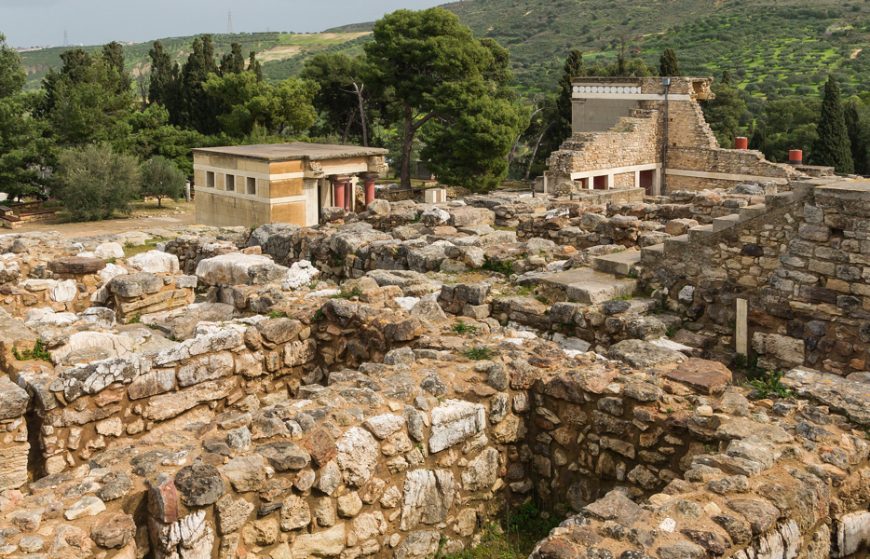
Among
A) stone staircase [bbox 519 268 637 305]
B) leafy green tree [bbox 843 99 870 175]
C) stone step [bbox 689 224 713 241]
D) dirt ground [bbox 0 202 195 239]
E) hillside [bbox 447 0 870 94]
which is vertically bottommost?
dirt ground [bbox 0 202 195 239]

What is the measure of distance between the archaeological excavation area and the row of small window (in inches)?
569

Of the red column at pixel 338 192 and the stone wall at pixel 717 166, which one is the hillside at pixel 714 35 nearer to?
the stone wall at pixel 717 166

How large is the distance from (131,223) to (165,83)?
1873cm

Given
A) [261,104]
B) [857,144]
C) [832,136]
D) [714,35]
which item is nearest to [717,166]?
[832,136]

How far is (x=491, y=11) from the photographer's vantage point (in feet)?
387

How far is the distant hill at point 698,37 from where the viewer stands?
61.8m

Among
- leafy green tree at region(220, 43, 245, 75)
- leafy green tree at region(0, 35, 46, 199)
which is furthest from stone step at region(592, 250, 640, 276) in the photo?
leafy green tree at region(220, 43, 245, 75)

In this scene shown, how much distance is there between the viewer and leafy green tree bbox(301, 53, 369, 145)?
146ft

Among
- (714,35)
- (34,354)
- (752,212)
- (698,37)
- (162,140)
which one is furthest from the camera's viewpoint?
(698,37)

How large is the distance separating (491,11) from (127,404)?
4658 inches

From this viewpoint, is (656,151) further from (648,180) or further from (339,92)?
(339,92)

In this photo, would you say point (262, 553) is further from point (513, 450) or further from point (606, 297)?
point (606, 297)

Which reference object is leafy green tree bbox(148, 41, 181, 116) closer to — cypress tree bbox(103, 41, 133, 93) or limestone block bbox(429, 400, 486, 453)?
cypress tree bbox(103, 41, 133, 93)

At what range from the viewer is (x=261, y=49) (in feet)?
424
